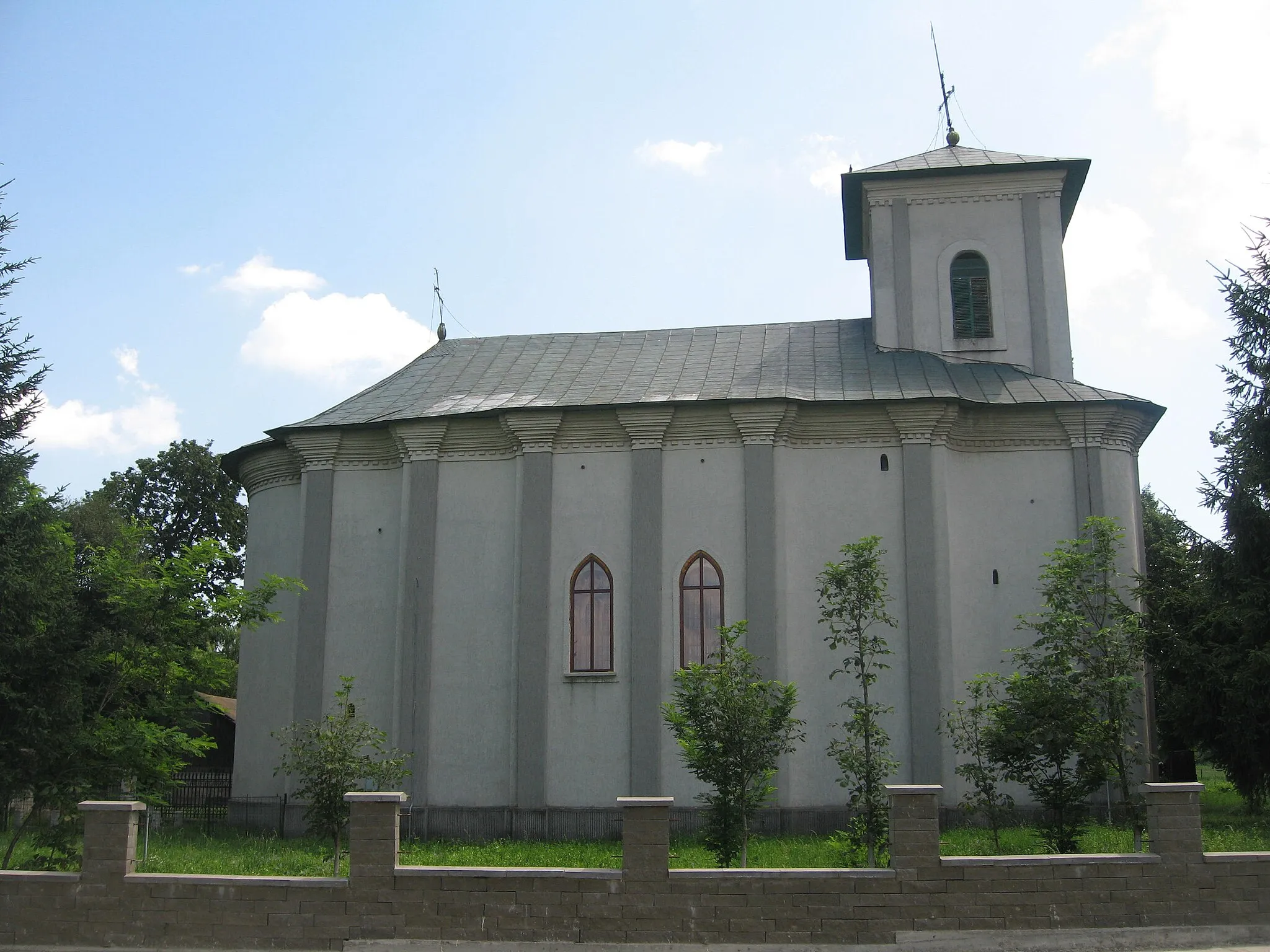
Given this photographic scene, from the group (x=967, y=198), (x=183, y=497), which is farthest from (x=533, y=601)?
(x=183, y=497)

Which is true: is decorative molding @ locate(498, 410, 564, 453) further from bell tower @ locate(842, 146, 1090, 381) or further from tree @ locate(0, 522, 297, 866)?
bell tower @ locate(842, 146, 1090, 381)

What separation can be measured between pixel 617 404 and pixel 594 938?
459 inches

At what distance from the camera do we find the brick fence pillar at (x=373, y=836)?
11.0m

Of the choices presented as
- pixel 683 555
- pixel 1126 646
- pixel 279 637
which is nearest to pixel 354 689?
pixel 279 637

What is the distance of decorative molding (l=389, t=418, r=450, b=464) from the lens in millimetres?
21734

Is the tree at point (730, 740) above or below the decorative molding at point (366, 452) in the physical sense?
below

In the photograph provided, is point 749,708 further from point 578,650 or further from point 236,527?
point 236,527

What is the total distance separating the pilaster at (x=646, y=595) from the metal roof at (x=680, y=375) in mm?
524

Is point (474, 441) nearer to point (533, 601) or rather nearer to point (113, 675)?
point (533, 601)

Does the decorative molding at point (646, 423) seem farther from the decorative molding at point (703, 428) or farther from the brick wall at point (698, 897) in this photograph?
the brick wall at point (698, 897)

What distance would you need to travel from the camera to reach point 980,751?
1738 centimetres

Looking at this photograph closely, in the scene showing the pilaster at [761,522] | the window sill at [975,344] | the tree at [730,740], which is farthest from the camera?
the window sill at [975,344]

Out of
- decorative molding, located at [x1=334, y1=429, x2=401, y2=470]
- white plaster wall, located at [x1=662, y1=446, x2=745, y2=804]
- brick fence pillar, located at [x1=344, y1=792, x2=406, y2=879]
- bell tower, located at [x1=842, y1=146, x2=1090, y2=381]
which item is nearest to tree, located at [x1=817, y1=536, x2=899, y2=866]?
white plaster wall, located at [x1=662, y1=446, x2=745, y2=804]

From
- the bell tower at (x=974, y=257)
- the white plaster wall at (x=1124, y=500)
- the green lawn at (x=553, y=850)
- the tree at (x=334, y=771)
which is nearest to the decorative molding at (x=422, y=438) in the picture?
the green lawn at (x=553, y=850)
